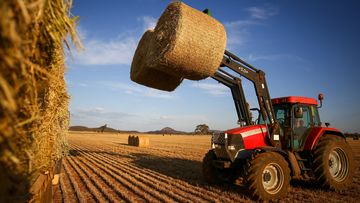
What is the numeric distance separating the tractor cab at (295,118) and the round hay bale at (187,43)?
3060 mm

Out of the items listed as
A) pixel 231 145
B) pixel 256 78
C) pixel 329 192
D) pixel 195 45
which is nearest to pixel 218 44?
pixel 195 45

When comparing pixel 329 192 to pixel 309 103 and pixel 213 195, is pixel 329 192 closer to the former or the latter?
pixel 309 103

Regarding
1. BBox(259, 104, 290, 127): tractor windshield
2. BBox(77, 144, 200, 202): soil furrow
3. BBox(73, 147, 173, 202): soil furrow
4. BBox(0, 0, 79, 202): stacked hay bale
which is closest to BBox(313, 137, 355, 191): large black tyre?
BBox(259, 104, 290, 127): tractor windshield

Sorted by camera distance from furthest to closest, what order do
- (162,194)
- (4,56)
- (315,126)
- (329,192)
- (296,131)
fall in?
1. (315,126)
2. (296,131)
3. (329,192)
4. (162,194)
5. (4,56)

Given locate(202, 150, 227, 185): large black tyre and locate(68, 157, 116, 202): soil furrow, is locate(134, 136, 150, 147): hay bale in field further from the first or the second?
locate(202, 150, 227, 185): large black tyre

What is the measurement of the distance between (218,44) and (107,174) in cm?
608

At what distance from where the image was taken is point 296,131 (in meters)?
7.99

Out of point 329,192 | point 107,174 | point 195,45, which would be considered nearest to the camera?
point 195,45

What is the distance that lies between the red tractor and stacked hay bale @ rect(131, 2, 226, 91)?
1.06 metres

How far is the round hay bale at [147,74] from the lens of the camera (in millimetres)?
6895

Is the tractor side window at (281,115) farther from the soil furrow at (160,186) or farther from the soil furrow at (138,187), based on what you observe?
the soil furrow at (138,187)

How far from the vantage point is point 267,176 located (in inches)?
269

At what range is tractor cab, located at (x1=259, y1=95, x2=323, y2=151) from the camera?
310 inches

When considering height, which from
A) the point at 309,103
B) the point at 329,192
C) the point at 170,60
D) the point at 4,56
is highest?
the point at 170,60
